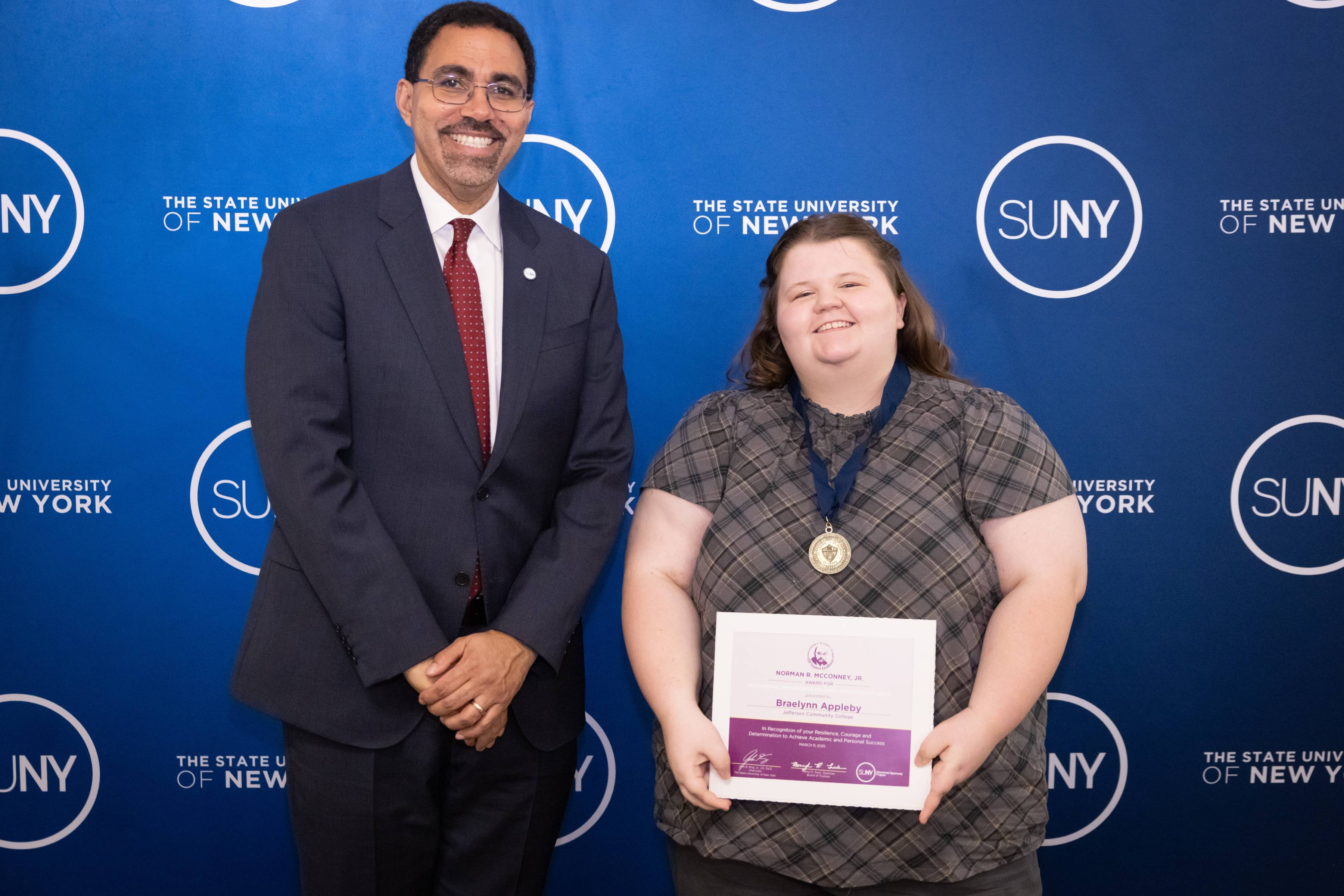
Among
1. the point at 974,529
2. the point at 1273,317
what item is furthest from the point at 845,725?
the point at 1273,317

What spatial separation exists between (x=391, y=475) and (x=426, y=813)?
23.8 inches

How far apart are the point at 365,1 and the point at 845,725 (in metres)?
1.93

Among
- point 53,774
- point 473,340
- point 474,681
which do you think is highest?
point 473,340

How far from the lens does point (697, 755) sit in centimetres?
140

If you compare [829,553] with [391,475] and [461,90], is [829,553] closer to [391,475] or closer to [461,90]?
[391,475]

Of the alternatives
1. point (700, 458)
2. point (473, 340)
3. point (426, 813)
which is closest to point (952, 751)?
point (700, 458)

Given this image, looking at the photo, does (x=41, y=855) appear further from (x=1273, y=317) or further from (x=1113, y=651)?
(x=1273, y=317)

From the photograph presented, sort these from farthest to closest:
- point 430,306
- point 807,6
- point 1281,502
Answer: point 1281,502 < point 807,6 < point 430,306

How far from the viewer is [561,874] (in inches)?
94.4

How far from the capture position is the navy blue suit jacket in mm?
1468

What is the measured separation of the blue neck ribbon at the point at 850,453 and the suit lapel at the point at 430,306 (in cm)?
53

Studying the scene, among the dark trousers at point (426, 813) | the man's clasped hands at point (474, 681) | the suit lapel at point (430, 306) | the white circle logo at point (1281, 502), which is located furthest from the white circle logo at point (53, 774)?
the white circle logo at point (1281, 502)

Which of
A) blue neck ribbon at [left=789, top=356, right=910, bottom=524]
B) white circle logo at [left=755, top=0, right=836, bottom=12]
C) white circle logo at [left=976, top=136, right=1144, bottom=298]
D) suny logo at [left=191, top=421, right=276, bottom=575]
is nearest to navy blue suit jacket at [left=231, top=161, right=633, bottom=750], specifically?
blue neck ribbon at [left=789, top=356, right=910, bottom=524]

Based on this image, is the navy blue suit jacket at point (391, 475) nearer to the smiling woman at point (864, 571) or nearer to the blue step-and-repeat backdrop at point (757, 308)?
the smiling woman at point (864, 571)
